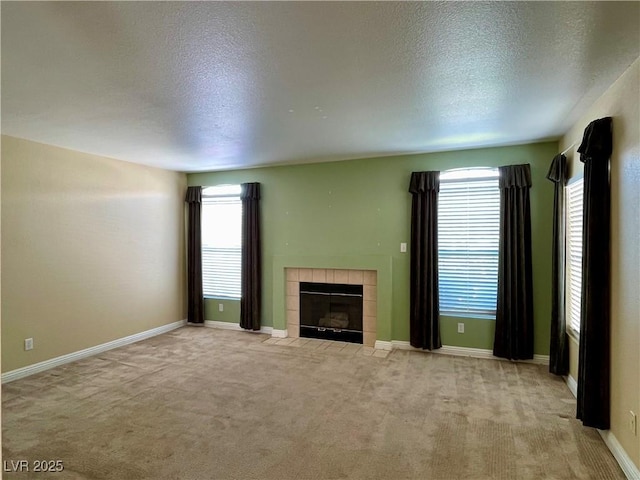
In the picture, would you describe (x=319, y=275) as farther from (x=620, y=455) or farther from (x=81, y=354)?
(x=620, y=455)

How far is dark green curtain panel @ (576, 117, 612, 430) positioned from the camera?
2.75 meters

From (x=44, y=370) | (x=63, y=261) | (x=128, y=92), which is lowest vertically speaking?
(x=44, y=370)

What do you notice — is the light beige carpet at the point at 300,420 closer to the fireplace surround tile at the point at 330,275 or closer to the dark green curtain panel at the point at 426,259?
the dark green curtain panel at the point at 426,259

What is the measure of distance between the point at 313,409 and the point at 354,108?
2.54 metres

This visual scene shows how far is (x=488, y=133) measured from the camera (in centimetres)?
403

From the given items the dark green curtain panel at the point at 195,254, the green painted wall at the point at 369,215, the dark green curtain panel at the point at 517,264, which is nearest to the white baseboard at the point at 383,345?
the green painted wall at the point at 369,215

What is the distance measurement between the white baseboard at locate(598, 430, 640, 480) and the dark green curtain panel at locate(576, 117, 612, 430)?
9 cm

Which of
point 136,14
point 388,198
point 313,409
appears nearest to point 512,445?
point 313,409

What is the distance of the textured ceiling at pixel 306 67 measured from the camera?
76.2 inches

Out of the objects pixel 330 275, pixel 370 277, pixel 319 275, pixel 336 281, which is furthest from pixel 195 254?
pixel 370 277

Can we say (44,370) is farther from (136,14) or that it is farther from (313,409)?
(136,14)

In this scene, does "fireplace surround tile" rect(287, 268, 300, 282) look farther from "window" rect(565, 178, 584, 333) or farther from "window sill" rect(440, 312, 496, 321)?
"window" rect(565, 178, 584, 333)

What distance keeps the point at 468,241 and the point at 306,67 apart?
3.17 m

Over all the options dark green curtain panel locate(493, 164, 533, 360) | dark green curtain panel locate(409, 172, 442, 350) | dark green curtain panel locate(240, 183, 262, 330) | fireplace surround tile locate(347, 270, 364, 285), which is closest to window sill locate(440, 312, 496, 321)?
dark green curtain panel locate(409, 172, 442, 350)
